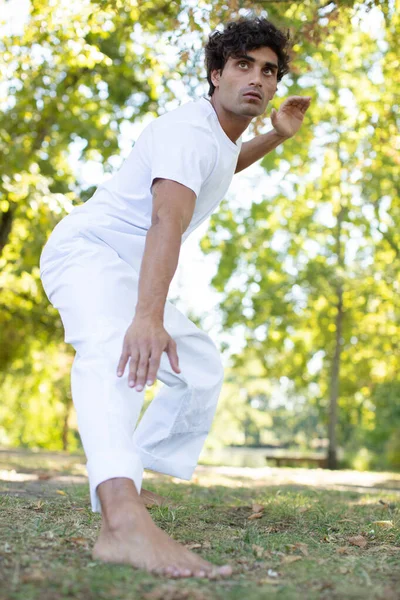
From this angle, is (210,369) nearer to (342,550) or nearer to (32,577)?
(342,550)

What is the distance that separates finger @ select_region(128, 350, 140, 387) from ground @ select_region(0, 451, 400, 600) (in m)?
0.59

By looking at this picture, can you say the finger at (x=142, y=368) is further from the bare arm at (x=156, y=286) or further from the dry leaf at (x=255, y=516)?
the dry leaf at (x=255, y=516)

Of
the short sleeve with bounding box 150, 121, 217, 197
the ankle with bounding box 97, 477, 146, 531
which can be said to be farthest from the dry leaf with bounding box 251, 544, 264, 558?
the short sleeve with bounding box 150, 121, 217, 197

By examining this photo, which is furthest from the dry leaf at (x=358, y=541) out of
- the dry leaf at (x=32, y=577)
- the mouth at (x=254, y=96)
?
the mouth at (x=254, y=96)

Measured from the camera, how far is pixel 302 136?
10.6m

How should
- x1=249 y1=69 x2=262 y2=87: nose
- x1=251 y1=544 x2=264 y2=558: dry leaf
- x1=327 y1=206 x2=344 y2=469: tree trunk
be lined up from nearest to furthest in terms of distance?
x1=251 y1=544 x2=264 y2=558: dry leaf, x1=249 y1=69 x2=262 y2=87: nose, x1=327 y1=206 x2=344 y2=469: tree trunk

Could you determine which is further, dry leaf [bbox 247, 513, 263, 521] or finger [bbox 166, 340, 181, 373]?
dry leaf [bbox 247, 513, 263, 521]

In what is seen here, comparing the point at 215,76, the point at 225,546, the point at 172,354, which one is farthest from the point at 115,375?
the point at 215,76

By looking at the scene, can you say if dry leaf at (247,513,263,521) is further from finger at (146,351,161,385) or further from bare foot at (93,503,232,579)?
finger at (146,351,161,385)

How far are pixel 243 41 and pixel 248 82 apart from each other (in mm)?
278

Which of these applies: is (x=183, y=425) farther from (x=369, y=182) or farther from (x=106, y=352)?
(x=369, y=182)

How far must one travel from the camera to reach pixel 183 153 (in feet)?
8.81

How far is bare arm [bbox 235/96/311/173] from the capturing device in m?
3.88

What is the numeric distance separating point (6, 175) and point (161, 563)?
8.02 m
